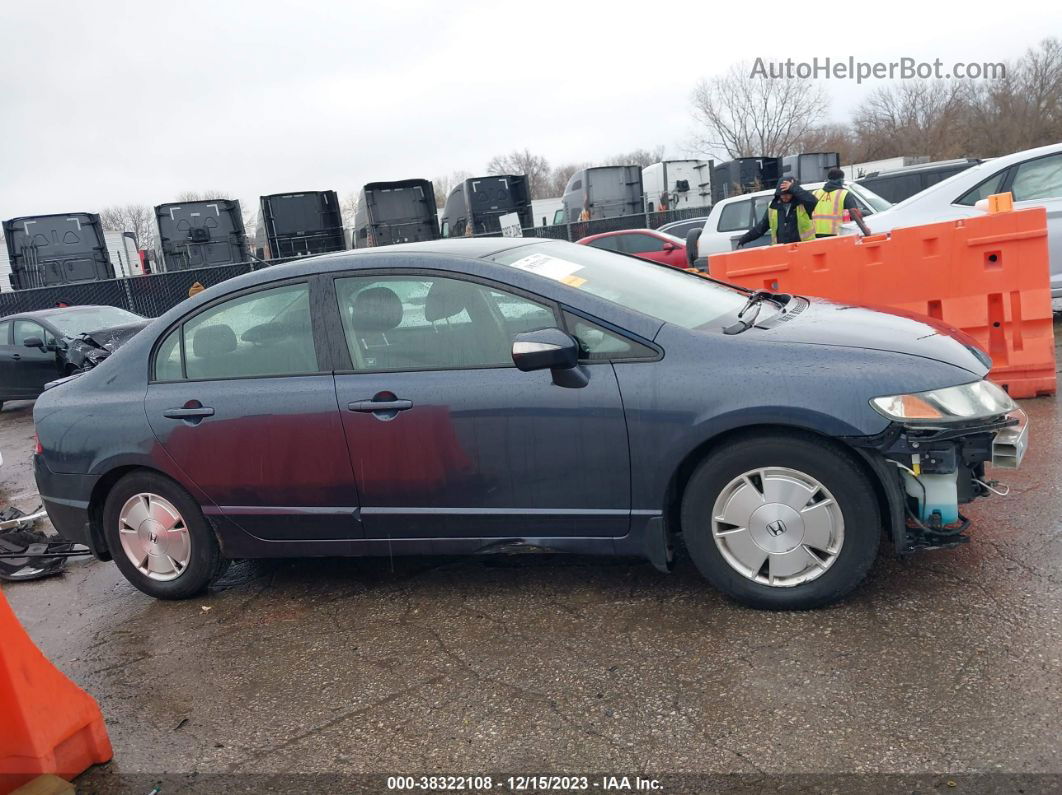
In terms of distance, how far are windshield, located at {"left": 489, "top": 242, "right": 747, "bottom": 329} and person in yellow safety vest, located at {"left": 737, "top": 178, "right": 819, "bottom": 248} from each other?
484cm

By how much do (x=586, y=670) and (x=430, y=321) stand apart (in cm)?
160


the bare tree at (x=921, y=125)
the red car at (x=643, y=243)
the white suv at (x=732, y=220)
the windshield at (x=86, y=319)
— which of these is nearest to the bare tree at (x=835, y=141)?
the bare tree at (x=921, y=125)

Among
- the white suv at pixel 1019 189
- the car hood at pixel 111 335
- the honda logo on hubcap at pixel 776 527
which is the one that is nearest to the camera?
the honda logo on hubcap at pixel 776 527

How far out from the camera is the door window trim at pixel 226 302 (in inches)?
158

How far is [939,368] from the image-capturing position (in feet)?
11.1

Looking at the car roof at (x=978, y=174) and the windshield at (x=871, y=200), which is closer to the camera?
the car roof at (x=978, y=174)

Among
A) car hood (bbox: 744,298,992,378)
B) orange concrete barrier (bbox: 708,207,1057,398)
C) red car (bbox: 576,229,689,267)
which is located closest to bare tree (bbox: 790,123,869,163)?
red car (bbox: 576,229,689,267)

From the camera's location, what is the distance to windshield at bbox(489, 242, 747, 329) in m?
3.81

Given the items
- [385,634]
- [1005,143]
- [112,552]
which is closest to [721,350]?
[385,634]

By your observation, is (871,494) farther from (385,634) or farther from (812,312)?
(385,634)

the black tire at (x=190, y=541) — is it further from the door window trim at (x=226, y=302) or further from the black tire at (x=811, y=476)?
the black tire at (x=811, y=476)

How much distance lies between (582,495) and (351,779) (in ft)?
4.53

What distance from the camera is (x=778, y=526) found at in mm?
3369

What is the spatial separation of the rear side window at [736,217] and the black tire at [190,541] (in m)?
10.3
